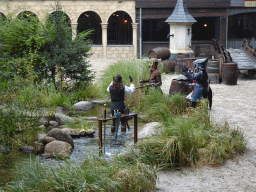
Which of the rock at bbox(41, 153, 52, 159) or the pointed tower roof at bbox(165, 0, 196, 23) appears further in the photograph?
the pointed tower roof at bbox(165, 0, 196, 23)

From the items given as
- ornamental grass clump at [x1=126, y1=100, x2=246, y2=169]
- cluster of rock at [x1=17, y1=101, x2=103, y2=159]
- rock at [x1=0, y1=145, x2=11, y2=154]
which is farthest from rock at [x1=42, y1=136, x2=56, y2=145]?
ornamental grass clump at [x1=126, y1=100, x2=246, y2=169]

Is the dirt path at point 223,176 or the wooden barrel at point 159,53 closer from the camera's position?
the dirt path at point 223,176

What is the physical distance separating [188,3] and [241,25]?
458cm

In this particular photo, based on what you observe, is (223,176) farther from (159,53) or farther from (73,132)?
(159,53)

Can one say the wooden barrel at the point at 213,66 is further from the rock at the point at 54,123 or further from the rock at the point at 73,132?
the rock at the point at 73,132

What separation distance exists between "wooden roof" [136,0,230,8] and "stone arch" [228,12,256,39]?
1.96 meters

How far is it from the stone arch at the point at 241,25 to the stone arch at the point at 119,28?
22.8 feet

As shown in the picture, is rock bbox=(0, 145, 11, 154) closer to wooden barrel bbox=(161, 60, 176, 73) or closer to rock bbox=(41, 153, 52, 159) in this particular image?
rock bbox=(41, 153, 52, 159)

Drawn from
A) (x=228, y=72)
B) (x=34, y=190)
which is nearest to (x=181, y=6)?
(x=228, y=72)

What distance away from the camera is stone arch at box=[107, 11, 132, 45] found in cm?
2712

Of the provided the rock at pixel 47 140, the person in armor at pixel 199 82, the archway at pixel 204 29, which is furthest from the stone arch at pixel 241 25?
the rock at pixel 47 140

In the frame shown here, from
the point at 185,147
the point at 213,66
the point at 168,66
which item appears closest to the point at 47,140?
the point at 185,147

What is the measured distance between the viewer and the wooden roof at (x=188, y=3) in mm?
24766

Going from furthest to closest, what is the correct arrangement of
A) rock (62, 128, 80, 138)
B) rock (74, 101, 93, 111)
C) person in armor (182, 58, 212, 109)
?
rock (74, 101, 93, 111) < person in armor (182, 58, 212, 109) < rock (62, 128, 80, 138)
